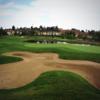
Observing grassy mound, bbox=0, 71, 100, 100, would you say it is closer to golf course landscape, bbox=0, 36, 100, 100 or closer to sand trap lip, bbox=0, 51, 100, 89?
golf course landscape, bbox=0, 36, 100, 100

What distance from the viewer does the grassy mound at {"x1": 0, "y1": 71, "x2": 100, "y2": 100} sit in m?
7.02

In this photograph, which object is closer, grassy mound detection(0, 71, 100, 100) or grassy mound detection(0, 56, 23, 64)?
grassy mound detection(0, 71, 100, 100)

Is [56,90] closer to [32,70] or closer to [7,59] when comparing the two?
[32,70]

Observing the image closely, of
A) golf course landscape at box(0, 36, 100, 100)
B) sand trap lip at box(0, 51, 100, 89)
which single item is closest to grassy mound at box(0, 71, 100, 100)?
golf course landscape at box(0, 36, 100, 100)

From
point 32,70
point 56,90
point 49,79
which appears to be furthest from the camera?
point 32,70

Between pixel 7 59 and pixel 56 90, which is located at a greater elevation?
pixel 7 59

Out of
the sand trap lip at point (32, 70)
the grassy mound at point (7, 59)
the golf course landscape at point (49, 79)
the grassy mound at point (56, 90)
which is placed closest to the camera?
the grassy mound at point (56, 90)

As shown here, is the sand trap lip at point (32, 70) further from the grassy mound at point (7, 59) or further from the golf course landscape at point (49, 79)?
the grassy mound at point (7, 59)

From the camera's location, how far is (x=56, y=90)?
7648 mm

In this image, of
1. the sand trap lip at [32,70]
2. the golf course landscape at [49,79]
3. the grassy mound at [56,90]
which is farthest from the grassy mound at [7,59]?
the grassy mound at [56,90]

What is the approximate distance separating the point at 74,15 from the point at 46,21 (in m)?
3.31

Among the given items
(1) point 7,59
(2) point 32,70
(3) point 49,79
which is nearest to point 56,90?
(3) point 49,79

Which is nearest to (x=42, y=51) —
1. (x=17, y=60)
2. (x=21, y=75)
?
(x=17, y=60)

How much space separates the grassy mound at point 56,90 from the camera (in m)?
7.02
